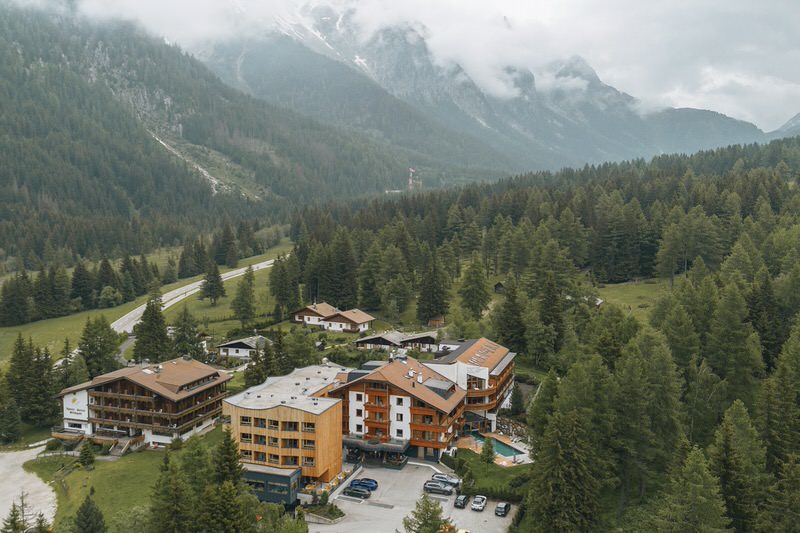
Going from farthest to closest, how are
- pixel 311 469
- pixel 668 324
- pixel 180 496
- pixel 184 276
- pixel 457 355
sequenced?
1. pixel 184 276
2. pixel 457 355
3. pixel 668 324
4. pixel 311 469
5. pixel 180 496

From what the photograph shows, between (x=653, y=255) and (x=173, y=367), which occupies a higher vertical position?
(x=653, y=255)

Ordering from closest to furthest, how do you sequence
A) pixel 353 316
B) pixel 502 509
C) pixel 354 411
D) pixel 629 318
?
pixel 502 509 → pixel 354 411 → pixel 629 318 → pixel 353 316

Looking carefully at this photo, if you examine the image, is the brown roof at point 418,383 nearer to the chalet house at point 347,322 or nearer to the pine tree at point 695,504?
the pine tree at point 695,504

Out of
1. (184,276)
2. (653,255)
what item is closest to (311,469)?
(653,255)

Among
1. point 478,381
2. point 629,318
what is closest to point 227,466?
point 478,381

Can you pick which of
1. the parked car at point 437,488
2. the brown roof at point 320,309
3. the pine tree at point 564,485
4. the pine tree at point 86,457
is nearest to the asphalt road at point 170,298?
Result: the brown roof at point 320,309

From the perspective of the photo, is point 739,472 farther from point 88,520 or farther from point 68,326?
point 68,326

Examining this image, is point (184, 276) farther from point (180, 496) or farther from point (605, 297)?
point (180, 496)
